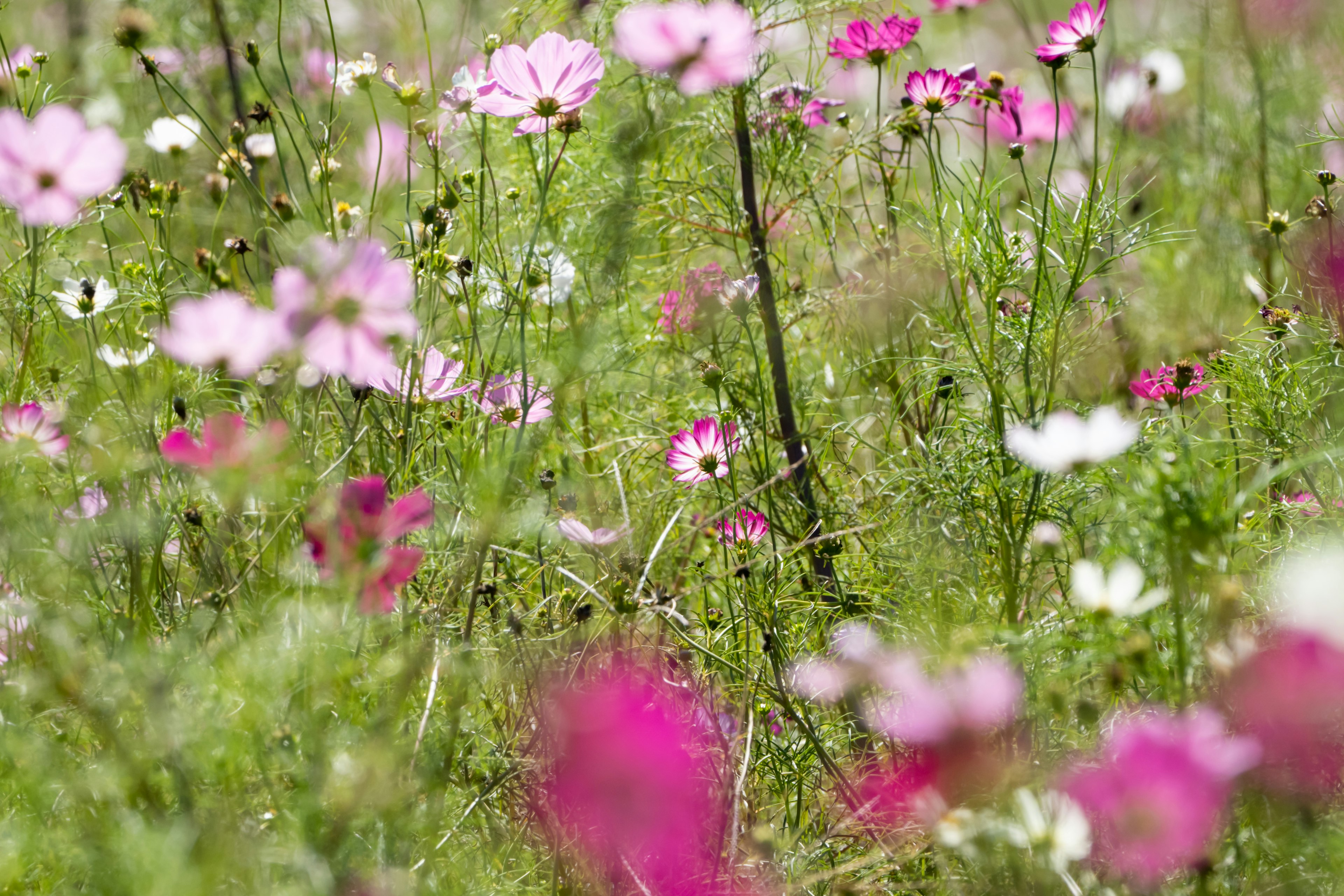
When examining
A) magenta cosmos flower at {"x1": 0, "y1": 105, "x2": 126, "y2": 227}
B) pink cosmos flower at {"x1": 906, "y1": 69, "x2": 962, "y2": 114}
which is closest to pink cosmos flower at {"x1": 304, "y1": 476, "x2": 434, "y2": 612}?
magenta cosmos flower at {"x1": 0, "y1": 105, "x2": 126, "y2": 227}

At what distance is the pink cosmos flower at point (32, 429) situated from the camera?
0.90 meters

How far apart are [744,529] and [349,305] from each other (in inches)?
18.8

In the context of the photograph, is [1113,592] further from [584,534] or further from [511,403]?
[511,403]

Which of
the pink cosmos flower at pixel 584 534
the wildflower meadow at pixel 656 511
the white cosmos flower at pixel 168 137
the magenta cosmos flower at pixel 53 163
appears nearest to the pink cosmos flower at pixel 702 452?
the wildflower meadow at pixel 656 511

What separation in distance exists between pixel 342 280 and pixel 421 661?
24 cm

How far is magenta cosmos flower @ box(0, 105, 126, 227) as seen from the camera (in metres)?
0.73

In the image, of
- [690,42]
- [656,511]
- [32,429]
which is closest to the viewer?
[690,42]

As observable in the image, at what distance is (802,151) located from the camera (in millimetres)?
1198

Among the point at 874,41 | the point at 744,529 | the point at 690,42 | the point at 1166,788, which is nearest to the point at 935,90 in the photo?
the point at 874,41

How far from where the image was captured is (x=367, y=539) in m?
0.62

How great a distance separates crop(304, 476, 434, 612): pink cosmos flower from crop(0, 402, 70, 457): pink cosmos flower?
0.34m

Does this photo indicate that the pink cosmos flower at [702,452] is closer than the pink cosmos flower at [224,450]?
No

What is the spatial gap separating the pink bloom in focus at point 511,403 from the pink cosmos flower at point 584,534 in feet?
0.41

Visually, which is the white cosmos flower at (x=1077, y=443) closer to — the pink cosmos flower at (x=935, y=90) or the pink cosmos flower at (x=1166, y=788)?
the pink cosmos flower at (x=1166, y=788)
